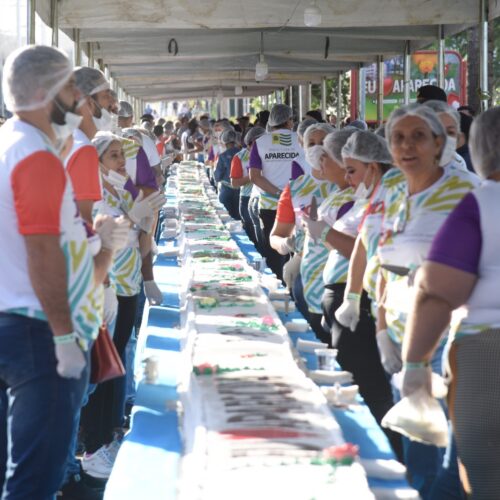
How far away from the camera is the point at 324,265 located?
200 inches

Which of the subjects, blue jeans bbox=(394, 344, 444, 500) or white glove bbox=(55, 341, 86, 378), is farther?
blue jeans bbox=(394, 344, 444, 500)

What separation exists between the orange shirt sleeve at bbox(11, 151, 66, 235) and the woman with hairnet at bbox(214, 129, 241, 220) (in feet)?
34.6

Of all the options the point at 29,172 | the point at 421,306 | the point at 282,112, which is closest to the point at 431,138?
the point at 421,306

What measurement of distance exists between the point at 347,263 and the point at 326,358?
1.04m

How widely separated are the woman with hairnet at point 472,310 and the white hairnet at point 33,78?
1191 mm

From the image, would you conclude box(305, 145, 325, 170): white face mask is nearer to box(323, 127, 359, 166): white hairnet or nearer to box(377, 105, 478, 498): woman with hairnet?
box(323, 127, 359, 166): white hairnet

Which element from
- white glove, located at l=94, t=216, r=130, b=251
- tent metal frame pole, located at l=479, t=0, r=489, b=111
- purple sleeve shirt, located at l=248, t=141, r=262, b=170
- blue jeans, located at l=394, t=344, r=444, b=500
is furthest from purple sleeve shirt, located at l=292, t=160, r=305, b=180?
white glove, located at l=94, t=216, r=130, b=251

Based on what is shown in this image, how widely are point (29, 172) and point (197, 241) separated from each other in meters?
4.10

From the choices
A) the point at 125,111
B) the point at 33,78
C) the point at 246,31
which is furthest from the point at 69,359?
the point at 246,31

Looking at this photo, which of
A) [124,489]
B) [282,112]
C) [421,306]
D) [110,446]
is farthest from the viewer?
[282,112]

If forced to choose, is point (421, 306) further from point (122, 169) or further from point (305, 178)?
point (305, 178)

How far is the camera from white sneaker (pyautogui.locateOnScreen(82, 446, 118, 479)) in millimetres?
4176

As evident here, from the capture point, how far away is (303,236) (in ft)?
18.9

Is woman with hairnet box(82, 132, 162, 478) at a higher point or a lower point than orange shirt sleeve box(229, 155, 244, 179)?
lower
